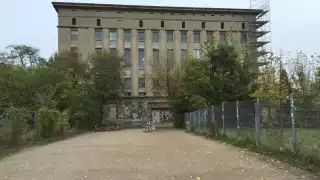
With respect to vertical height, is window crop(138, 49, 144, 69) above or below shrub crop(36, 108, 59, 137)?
above

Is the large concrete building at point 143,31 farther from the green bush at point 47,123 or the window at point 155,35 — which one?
the green bush at point 47,123

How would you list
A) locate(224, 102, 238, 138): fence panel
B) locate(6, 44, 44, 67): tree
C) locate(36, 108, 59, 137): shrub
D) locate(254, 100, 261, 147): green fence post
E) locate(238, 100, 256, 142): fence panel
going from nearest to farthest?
locate(254, 100, 261, 147): green fence post
locate(238, 100, 256, 142): fence panel
locate(224, 102, 238, 138): fence panel
locate(36, 108, 59, 137): shrub
locate(6, 44, 44, 67): tree

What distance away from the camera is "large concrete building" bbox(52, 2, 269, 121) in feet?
222

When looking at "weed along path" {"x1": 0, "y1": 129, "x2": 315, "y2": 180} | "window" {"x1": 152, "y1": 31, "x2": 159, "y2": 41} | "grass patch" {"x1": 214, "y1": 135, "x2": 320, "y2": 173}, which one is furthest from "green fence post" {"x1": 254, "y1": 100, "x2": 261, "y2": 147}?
"window" {"x1": 152, "y1": 31, "x2": 159, "y2": 41}

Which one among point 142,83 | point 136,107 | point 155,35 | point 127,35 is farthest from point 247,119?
point 155,35

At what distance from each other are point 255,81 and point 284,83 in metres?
6.02

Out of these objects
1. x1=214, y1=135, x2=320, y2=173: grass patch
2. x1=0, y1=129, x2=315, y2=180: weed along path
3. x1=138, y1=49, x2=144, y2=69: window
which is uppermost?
x1=138, y1=49, x2=144, y2=69: window

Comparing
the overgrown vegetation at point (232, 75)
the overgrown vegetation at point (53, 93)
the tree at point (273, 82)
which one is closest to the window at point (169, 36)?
the overgrown vegetation at point (53, 93)

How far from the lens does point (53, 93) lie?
3553cm

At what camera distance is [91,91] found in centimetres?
5491

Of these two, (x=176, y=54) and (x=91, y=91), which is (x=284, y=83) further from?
(x=176, y=54)

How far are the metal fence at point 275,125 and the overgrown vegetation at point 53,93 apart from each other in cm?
1064

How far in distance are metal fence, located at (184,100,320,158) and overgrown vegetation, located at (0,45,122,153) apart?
10.6 meters

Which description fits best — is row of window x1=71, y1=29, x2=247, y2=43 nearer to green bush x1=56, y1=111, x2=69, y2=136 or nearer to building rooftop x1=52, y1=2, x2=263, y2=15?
building rooftop x1=52, y1=2, x2=263, y2=15
